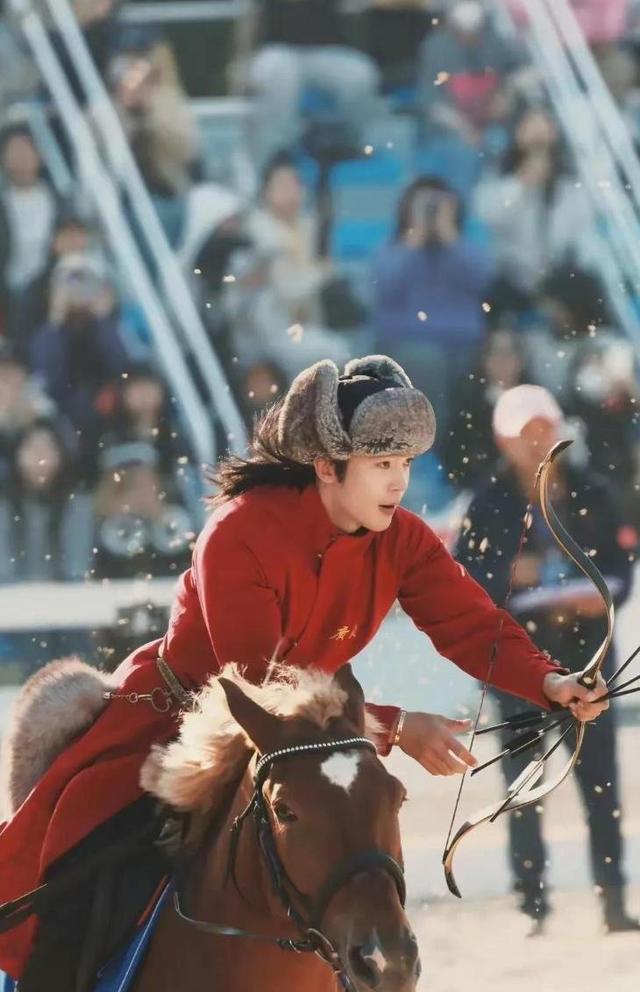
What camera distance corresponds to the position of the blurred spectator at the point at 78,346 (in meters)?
Answer: 7.73

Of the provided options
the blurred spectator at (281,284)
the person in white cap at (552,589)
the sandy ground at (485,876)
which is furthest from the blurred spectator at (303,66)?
the person in white cap at (552,589)

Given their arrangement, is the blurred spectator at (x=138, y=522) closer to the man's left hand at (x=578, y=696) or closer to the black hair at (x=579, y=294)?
the black hair at (x=579, y=294)

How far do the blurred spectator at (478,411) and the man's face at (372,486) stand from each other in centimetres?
416

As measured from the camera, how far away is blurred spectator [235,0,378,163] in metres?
8.22

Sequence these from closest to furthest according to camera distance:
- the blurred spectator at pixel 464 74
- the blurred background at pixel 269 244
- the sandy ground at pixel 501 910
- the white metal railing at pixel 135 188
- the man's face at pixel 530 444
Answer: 1. the sandy ground at pixel 501 910
2. the man's face at pixel 530 444
3. the blurred background at pixel 269 244
4. the white metal railing at pixel 135 188
5. the blurred spectator at pixel 464 74

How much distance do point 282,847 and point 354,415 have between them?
0.76 metres

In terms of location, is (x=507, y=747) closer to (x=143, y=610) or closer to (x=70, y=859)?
(x=70, y=859)

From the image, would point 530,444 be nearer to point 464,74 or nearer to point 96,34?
point 464,74

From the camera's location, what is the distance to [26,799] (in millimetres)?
3246

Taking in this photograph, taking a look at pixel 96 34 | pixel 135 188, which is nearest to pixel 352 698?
pixel 135 188

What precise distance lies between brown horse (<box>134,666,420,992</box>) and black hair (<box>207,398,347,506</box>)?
457mm

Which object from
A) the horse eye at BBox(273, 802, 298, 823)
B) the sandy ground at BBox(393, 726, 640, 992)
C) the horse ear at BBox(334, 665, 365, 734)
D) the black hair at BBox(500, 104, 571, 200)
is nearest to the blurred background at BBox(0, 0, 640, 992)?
the black hair at BBox(500, 104, 571, 200)

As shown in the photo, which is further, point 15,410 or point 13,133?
point 13,133

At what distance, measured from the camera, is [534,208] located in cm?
801
